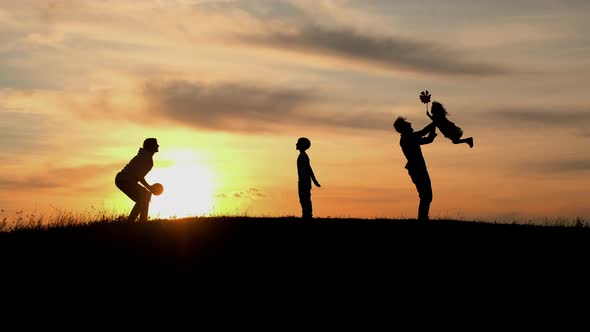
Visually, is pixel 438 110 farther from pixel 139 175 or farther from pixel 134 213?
pixel 134 213

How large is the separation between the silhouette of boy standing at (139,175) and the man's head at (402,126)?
6478mm

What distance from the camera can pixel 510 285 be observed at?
599 inches

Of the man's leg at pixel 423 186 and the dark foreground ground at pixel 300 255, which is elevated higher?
the man's leg at pixel 423 186

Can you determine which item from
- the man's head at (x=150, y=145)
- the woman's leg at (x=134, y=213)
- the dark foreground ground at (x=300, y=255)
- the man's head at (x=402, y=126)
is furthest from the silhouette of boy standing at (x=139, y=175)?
the man's head at (x=402, y=126)

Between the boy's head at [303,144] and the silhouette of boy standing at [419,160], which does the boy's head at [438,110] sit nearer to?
the silhouette of boy standing at [419,160]

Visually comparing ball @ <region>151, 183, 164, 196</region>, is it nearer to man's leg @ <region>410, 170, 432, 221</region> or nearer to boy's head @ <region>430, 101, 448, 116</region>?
man's leg @ <region>410, 170, 432, 221</region>

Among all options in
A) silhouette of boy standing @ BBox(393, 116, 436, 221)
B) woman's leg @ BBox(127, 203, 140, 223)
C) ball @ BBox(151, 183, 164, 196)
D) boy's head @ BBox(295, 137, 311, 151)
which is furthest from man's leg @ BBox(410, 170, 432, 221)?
woman's leg @ BBox(127, 203, 140, 223)

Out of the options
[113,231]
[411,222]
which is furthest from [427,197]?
[113,231]

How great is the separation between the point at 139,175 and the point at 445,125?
26.7 feet

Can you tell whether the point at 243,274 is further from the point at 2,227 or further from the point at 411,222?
the point at 2,227

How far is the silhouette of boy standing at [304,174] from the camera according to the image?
20422 millimetres

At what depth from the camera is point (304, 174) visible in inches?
805

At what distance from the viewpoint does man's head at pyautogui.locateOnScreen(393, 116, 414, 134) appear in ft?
65.4

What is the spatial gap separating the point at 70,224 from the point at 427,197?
1030cm
